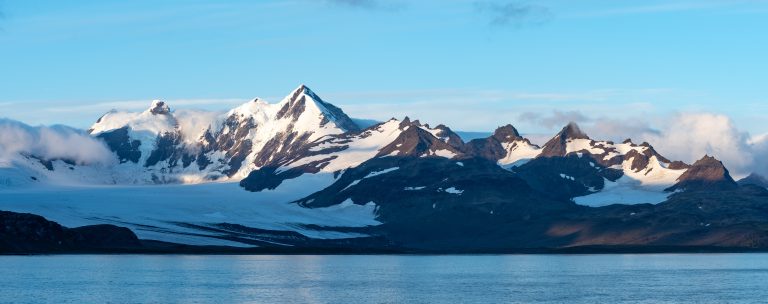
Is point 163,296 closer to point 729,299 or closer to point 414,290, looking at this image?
point 414,290

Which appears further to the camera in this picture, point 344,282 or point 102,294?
point 344,282

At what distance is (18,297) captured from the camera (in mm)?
150625

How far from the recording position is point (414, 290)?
571 feet

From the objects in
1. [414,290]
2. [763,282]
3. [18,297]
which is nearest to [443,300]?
[414,290]

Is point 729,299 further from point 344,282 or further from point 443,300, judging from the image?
point 344,282

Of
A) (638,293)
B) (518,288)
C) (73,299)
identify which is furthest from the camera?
(518,288)

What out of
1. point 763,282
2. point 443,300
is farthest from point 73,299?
point 763,282

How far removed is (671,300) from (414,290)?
32.2 m

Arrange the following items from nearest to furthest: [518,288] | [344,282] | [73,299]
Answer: [73,299], [518,288], [344,282]

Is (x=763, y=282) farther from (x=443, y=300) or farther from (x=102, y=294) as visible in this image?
(x=102, y=294)

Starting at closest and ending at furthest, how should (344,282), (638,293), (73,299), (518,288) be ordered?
(73,299) < (638,293) < (518,288) < (344,282)

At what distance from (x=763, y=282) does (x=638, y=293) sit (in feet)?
107

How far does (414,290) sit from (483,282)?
72.1 feet

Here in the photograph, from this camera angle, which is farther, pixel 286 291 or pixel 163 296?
pixel 286 291
